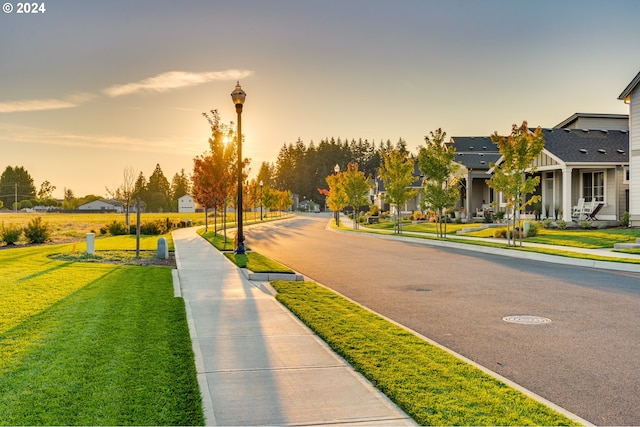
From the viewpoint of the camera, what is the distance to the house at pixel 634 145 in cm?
2483

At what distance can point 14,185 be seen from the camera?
150 meters

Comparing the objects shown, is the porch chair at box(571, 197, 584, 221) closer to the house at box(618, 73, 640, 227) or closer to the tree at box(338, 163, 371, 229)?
the house at box(618, 73, 640, 227)

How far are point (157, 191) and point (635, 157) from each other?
142571 millimetres

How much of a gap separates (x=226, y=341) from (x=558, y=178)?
98.8 ft

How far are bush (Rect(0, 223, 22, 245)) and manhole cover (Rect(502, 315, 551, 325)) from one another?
960 inches

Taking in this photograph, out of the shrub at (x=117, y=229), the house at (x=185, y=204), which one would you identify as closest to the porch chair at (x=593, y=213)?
the shrub at (x=117, y=229)

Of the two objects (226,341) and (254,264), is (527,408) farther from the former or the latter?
(254,264)

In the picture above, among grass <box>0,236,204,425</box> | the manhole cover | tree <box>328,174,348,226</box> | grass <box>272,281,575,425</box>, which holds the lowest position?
the manhole cover

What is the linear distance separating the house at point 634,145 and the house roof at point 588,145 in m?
5.28

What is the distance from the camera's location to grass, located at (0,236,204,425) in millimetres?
4957

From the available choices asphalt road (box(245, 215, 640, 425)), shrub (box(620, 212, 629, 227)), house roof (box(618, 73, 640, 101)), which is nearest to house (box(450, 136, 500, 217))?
shrub (box(620, 212, 629, 227))

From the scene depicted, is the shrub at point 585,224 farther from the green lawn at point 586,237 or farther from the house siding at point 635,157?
the house siding at point 635,157

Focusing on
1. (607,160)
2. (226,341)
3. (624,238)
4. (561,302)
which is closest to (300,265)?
(561,302)

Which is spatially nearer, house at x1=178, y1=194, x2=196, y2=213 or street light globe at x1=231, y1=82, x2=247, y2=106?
street light globe at x1=231, y1=82, x2=247, y2=106
